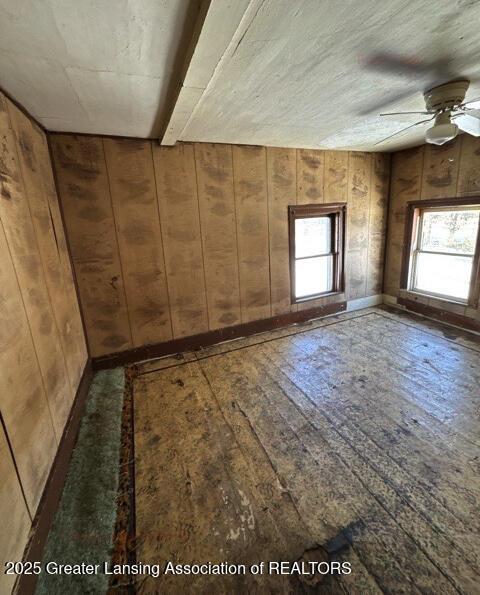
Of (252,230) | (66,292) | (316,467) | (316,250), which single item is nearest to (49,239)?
(66,292)

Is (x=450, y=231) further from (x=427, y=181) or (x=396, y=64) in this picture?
(x=396, y=64)

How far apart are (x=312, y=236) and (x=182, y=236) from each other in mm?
1873

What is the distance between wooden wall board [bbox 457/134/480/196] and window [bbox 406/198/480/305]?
5.1 inches

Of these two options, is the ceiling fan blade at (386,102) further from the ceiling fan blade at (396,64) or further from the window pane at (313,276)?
the window pane at (313,276)

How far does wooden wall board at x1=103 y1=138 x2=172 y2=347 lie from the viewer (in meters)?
2.47

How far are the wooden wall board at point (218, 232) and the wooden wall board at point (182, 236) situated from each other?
80mm

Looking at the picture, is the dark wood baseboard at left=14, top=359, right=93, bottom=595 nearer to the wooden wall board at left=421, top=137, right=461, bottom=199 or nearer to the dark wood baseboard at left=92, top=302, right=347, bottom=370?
the dark wood baseboard at left=92, top=302, right=347, bottom=370

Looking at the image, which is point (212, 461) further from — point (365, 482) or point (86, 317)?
point (86, 317)

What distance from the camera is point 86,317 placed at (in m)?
2.56

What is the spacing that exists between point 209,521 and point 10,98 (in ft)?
8.83

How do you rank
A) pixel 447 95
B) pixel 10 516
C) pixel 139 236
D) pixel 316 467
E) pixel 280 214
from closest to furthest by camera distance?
pixel 10 516 < pixel 316 467 < pixel 447 95 < pixel 139 236 < pixel 280 214

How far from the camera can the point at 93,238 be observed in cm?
247

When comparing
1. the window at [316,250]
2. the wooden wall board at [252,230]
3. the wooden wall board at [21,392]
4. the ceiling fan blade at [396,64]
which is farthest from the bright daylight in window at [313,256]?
the wooden wall board at [21,392]

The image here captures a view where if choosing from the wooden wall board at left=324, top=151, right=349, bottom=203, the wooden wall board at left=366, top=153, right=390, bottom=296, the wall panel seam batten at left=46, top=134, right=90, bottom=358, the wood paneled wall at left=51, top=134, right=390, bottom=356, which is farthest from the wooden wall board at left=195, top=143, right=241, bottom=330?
the wooden wall board at left=366, top=153, right=390, bottom=296
